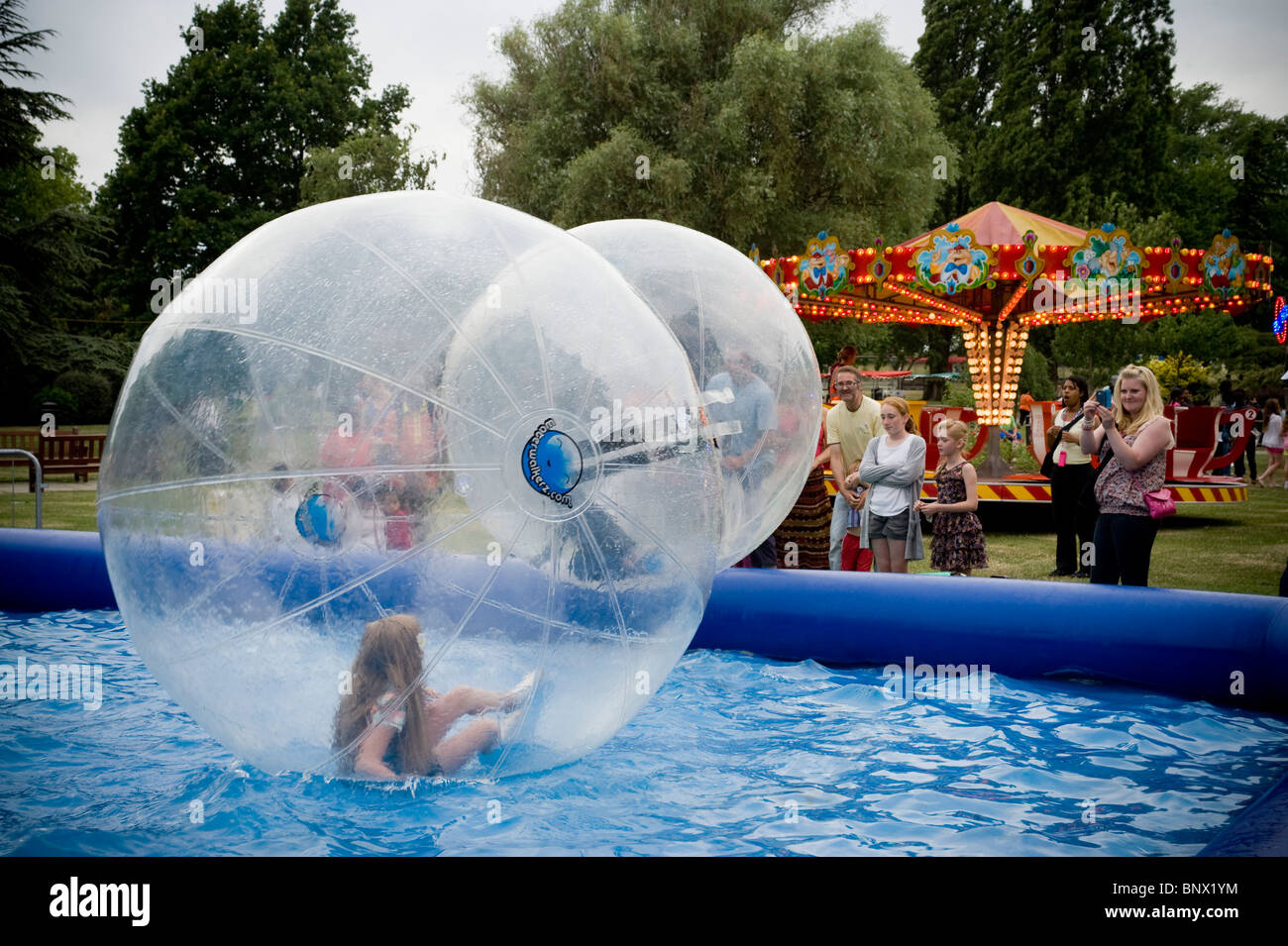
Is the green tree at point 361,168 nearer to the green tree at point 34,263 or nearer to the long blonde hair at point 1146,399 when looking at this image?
the green tree at point 34,263

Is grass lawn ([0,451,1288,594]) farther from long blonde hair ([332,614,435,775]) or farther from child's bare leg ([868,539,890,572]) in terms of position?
long blonde hair ([332,614,435,775])

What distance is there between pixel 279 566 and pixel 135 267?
30669mm

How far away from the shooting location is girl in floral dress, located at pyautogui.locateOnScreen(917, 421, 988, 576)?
725 centimetres

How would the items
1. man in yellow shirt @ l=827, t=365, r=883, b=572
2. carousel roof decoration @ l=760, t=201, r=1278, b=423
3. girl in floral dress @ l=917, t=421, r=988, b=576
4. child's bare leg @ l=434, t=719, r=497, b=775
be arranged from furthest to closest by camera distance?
carousel roof decoration @ l=760, t=201, r=1278, b=423
man in yellow shirt @ l=827, t=365, r=883, b=572
girl in floral dress @ l=917, t=421, r=988, b=576
child's bare leg @ l=434, t=719, r=497, b=775

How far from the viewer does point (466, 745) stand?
3521 millimetres

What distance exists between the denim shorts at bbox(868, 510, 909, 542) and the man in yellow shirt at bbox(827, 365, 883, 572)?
49 centimetres

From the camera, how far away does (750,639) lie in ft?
20.6

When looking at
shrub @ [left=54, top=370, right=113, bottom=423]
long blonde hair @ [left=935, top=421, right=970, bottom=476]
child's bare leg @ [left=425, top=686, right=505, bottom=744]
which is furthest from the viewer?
shrub @ [left=54, top=370, right=113, bottom=423]

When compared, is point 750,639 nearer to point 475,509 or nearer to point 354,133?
point 475,509

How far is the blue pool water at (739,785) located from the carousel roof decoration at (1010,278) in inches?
286

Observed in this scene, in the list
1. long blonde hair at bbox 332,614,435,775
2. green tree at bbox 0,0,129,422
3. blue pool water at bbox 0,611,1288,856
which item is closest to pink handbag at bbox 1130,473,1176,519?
blue pool water at bbox 0,611,1288,856
